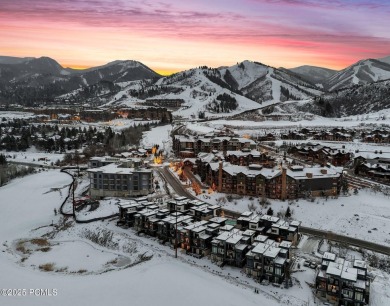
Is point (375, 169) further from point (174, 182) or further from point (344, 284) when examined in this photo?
point (344, 284)

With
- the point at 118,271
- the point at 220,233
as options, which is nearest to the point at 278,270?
the point at 220,233

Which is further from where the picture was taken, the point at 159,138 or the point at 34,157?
the point at 159,138

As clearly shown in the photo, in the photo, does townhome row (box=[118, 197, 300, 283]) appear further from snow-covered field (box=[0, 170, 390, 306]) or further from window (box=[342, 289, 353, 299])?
window (box=[342, 289, 353, 299])

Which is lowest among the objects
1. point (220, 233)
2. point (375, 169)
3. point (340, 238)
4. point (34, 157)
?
point (34, 157)

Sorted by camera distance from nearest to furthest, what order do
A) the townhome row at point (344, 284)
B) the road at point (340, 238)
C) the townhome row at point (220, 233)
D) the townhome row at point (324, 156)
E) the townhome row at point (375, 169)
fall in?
the townhome row at point (344, 284) < the townhome row at point (220, 233) < the road at point (340, 238) < the townhome row at point (375, 169) < the townhome row at point (324, 156)

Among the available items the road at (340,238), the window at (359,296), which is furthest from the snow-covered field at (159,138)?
the window at (359,296)

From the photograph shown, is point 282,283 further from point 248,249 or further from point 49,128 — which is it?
point 49,128

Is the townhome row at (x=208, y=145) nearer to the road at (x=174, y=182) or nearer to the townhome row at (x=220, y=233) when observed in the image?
the road at (x=174, y=182)
